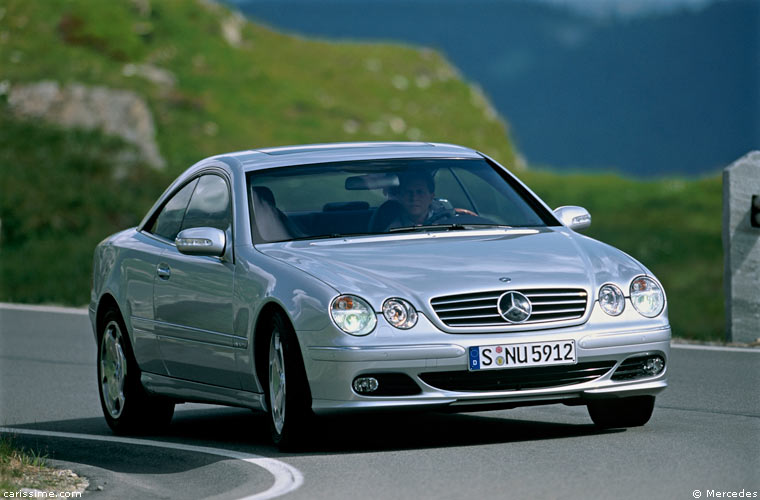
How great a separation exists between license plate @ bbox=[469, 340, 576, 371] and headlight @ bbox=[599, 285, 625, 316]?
1.07ft

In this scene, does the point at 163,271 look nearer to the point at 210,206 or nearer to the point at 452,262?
the point at 210,206

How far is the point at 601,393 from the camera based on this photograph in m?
9.23

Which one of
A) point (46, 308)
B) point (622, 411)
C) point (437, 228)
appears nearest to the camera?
point (622, 411)

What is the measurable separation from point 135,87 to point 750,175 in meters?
27.6

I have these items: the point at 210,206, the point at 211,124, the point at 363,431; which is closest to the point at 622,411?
the point at 363,431

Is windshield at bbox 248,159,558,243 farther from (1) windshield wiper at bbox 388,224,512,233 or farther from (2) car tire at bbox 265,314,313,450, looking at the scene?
(2) car tire at bbox 265,314,313,450

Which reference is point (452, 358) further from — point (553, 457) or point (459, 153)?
point (459, 153)

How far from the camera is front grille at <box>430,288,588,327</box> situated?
895 centimetres

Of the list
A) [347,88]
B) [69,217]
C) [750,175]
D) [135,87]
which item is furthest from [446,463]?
[347,88]

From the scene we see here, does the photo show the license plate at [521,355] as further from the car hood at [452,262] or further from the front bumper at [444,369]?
the car hood at [452,262]

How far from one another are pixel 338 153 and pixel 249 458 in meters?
2.35

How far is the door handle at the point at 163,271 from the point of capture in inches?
425

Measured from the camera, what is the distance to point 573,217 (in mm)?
10664

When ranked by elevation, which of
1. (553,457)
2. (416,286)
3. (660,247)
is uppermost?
(416,286)
